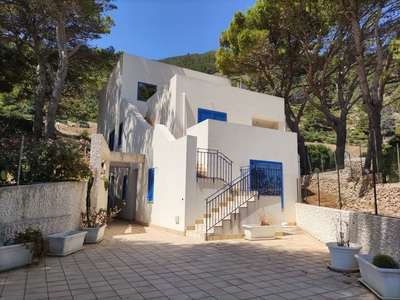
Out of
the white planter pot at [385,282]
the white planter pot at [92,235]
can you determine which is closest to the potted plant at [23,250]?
the white planter pot at [92,235]

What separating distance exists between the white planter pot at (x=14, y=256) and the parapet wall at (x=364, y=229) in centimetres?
641

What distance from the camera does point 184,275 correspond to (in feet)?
15.1

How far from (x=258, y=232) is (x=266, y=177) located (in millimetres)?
3078

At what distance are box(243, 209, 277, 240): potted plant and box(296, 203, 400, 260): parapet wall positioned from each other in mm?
1385

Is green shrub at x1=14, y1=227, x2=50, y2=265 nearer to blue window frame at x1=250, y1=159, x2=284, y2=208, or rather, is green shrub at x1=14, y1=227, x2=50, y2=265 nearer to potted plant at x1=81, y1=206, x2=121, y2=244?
potted plant at x1=81, y1=206, x2=121, y2=244

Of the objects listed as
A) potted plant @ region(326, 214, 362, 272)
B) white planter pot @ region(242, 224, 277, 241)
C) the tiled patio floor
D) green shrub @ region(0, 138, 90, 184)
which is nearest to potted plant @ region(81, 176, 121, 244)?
the tiled patio floor

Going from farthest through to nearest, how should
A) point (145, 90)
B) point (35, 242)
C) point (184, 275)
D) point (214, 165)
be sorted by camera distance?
point (145, 90) < point (214, 165) < point (35, 242) < point (184, 275)

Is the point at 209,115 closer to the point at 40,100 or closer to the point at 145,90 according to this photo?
the point at 145,90

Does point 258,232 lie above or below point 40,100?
below

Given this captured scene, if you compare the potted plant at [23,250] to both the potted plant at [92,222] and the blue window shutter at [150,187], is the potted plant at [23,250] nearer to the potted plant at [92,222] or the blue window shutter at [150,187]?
the potted plant at [92,222]

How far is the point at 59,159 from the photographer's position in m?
6.93

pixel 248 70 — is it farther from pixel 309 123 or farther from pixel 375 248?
pixel 309 123

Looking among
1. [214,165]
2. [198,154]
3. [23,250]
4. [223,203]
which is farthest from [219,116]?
[23,250]

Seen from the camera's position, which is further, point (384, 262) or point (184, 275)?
point (184, 275)
